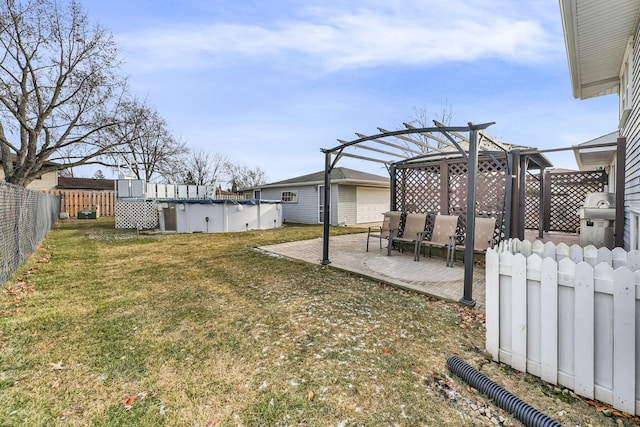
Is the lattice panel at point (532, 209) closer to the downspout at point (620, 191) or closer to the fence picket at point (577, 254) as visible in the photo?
the downspout at point (620, 191)

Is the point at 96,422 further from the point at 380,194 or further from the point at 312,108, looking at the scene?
the point at 380,194

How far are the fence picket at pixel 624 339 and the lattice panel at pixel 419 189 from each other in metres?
5.96

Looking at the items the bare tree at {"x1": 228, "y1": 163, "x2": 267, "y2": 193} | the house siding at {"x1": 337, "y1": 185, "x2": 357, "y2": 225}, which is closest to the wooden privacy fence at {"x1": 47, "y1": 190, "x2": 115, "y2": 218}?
the bare tree at {"x1": 228, "y1": 163, "x2": 267, "y2": 193}

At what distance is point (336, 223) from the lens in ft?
50.2

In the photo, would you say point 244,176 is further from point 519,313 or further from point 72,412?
point 519,313

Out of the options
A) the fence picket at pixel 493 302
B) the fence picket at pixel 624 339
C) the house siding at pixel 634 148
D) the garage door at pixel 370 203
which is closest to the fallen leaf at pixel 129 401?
the fence picket at pixel 493 302

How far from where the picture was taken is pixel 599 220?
5312mm

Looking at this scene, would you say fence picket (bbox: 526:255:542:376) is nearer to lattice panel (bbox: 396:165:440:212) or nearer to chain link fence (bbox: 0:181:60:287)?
lattice panel (bbox: 396:165:440:212)

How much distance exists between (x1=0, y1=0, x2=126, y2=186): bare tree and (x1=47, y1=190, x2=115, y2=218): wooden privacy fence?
3.85 m

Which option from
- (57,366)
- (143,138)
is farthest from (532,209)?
(143,138)

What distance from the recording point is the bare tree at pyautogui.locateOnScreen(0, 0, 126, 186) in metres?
12.9

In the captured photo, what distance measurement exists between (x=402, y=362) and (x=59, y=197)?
76.3 feet

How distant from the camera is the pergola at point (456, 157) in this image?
12.5ft

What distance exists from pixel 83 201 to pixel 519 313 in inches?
985
